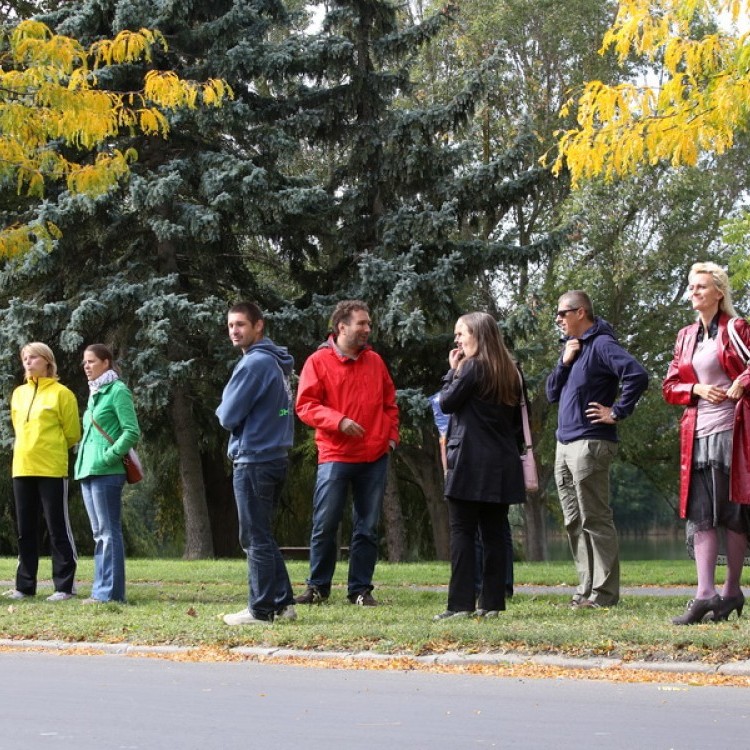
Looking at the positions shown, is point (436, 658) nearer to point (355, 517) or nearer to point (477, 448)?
point (477, 448)

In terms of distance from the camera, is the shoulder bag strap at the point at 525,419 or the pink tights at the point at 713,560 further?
the shoulder bag strap at the point at 525,419

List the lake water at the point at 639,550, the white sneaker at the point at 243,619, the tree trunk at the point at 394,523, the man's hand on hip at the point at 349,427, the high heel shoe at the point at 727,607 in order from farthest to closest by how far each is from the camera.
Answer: the lake water at the point at 639,550, the tree trunk at the point at 394,523, the man's hand on hip at the point at 349,427, the white sneaker at the point at 243,619, the high heel shoe at the point at 727,607

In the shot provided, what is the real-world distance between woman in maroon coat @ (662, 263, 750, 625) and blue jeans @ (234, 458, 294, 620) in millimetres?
2503

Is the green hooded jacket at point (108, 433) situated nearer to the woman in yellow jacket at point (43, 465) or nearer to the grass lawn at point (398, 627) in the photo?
the woman in yellow jacket at point (43, 465)

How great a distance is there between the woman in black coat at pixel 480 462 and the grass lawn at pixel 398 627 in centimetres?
27

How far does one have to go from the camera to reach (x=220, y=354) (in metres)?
22.3

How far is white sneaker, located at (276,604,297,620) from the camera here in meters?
8.77

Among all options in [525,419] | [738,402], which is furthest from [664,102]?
Result: [738,402]

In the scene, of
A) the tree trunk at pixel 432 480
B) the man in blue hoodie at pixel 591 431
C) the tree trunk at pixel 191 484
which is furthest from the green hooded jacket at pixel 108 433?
the tree trunk at pixel 432 480

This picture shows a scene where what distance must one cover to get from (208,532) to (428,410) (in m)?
4.72

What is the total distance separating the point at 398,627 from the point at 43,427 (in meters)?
4.33

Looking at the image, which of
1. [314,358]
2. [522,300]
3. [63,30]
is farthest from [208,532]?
[314,358]

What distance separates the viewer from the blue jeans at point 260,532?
8820 mm

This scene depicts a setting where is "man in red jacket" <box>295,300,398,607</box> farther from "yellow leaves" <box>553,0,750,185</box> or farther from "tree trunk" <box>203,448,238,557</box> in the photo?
"tree trunk" <box>203,448,238,557</box>
